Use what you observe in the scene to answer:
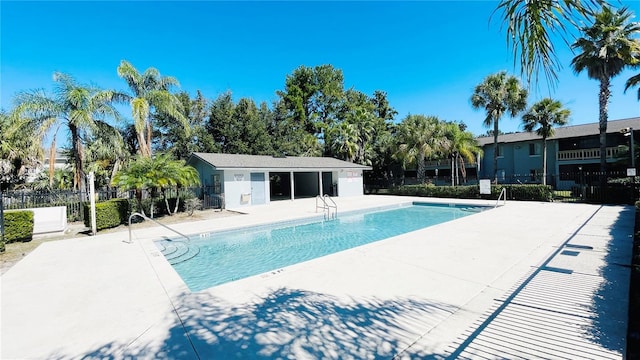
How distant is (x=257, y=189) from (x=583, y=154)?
26.0 m

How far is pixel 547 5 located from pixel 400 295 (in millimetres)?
3815

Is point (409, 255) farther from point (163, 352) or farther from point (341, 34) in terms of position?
point (341, 34)

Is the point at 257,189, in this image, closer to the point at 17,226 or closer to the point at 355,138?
the point at 17,226

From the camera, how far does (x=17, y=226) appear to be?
901 cm

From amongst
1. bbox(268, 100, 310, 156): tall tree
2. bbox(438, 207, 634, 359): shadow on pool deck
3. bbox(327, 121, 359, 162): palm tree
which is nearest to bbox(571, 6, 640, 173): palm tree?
bbox(438, 207, 634, 359): shadow on pool deck

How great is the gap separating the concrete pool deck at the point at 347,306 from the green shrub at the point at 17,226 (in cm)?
297

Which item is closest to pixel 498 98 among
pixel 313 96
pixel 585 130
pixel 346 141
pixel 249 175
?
pixel 585 130

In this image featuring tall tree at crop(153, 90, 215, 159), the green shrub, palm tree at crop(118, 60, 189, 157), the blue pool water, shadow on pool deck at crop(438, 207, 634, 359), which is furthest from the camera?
tall tree at crop(153, 90, 215, 159)

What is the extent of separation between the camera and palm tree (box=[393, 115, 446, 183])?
72.4 ft

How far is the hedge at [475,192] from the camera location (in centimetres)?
1683

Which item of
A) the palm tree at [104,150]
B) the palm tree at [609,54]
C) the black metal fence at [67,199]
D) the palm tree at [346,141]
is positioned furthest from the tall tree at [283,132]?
the palm tree at [609,54]

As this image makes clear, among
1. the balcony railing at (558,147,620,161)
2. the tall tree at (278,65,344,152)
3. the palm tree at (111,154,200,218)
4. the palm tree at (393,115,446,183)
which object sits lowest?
the palm tree at (111,154,200,218)

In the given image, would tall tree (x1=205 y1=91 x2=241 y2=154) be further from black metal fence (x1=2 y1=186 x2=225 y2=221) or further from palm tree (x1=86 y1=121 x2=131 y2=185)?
black metal fence (x1=2 y1=186 x2=225 y2=221)

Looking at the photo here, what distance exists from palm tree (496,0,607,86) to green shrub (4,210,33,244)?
13.1 m
